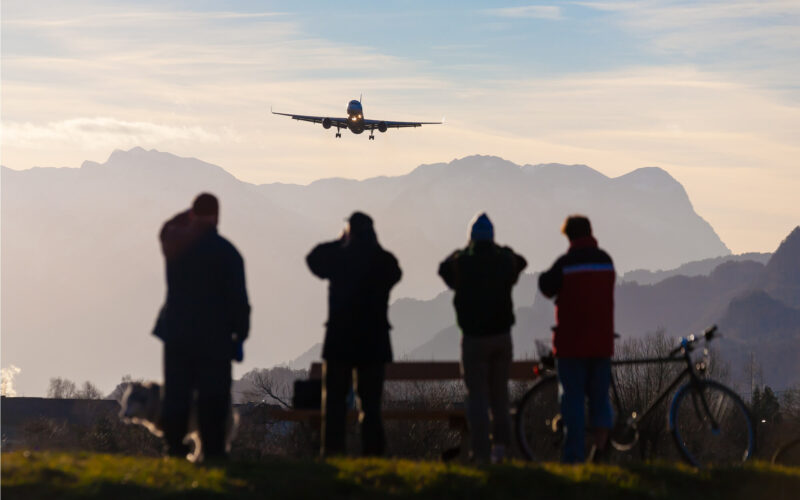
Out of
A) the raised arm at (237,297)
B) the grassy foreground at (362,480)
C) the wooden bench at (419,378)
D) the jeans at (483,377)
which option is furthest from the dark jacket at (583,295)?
the raised arm at (237,297)

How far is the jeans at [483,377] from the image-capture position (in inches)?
399

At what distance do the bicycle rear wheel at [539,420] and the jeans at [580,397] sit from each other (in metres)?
0.33

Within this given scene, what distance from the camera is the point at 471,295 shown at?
1012cm

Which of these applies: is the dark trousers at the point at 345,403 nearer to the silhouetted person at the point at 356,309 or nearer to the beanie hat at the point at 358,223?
the silhouetted person at the point at 356,309

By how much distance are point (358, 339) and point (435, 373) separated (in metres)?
3.15

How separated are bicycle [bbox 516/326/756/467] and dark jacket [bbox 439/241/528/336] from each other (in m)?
1.04

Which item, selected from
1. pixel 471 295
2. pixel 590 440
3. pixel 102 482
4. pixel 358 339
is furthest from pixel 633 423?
pixel 102 482

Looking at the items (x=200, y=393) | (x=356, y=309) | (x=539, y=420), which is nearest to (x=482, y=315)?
(x=356, y=309)

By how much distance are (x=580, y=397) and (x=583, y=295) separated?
0.92m

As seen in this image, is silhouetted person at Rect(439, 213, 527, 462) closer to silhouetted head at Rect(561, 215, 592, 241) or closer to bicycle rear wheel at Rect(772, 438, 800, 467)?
silhouetted head at Rect(561, 215, 592, 241)

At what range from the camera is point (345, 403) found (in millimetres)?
10109

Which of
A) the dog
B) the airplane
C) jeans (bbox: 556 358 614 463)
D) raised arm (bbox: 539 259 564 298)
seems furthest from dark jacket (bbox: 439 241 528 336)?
the airplane

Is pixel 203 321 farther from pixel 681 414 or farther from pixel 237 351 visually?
pixel 681 414

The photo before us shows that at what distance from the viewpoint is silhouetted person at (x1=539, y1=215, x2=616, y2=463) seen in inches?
395
